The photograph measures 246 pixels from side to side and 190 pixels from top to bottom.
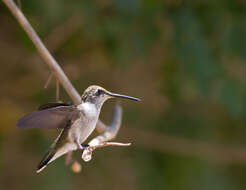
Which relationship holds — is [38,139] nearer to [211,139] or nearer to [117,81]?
[117,81]

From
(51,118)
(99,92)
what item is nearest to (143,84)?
(99,92)

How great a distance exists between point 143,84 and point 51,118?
322 cm

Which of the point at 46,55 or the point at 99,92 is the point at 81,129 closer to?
the point at 99,92

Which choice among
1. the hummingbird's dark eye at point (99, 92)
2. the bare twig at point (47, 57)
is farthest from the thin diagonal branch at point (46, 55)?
the hummingbird's dark eye at point (99, 92)

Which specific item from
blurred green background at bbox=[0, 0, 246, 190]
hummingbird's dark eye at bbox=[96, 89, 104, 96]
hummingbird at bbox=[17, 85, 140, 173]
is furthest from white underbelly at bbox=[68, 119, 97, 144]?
blurred green background at bbox=[0, 0, 246, 190]

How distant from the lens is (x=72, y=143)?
1.72 meters

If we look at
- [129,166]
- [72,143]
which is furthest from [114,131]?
[129,166]

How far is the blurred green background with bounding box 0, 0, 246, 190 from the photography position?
9.91 ft

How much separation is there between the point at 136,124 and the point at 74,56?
1.14m

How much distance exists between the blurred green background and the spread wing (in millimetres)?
1104

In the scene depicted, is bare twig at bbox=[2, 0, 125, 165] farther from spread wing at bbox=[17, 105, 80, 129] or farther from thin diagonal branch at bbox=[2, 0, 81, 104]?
spread wing at bbox=[17, 105, 80, 129]

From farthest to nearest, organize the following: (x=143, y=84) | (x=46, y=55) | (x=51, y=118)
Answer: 1. (x=143, y=84)
2. (x=46, y=55)
3. (x=51, y=118)

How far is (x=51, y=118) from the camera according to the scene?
1.56 m

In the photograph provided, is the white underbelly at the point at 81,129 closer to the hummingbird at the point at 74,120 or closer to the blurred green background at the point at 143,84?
the hummingbird at the point at 74,120
